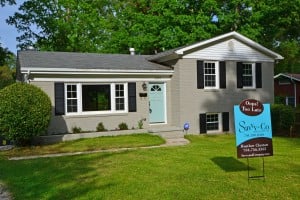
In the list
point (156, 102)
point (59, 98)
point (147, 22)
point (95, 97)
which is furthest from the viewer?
point (147, 22)

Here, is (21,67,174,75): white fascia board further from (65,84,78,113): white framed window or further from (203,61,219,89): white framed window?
(203,61,219,89): white framed window

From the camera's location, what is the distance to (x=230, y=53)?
57.9 ft

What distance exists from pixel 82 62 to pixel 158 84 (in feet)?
12.5

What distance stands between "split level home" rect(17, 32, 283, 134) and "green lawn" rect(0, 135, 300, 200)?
457 cm

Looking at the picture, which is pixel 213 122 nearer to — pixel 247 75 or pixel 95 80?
pixel 247 75

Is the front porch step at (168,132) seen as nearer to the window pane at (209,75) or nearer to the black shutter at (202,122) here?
the black shutter at (202,122)

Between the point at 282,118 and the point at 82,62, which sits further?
the point at 282,118

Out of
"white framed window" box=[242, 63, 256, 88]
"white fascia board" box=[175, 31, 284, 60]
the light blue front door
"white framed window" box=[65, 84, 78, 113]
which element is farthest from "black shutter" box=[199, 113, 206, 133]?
"white framed window" box=[65, 84, 78, 113]

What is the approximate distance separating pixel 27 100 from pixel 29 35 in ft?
61.4

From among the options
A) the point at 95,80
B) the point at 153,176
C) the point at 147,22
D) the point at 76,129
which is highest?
the point at 147,22

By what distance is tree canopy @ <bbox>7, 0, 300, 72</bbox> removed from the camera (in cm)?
2769

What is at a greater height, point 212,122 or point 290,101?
point 290,101

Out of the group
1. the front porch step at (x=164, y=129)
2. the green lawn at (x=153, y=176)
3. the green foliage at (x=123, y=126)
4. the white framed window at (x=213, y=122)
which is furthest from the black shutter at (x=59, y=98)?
the white framed window at (x=213, y=122)

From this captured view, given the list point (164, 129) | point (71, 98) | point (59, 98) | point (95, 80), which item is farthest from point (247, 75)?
point (59, 98)
